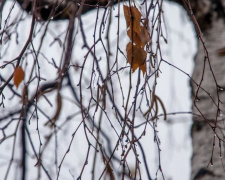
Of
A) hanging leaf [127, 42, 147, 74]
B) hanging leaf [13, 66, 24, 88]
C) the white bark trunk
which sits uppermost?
the white bark trunk

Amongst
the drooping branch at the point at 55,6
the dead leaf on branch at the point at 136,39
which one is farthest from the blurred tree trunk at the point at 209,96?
the dead leaf on branch at the point at 136,39

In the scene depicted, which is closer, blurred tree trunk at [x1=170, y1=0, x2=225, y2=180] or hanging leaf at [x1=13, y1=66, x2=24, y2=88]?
hanging leaf at [x1=13, y1=66, x2=24, y2=88]

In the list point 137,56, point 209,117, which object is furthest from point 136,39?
point 209,117

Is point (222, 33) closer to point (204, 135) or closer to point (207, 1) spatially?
point (207, 1)

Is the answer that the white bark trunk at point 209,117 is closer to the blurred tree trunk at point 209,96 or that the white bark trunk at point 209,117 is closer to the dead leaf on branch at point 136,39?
the blurred tree trunk at point 209,96

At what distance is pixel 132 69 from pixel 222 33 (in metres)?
0.92

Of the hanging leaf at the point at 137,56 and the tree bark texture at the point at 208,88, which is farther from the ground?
the tree bark texture at the point at 208,88

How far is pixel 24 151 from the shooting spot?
152 cm

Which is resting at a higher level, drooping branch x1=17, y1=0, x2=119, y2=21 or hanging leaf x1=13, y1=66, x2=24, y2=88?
drooping branch x1=17, y1=0, x2=119, y2=21

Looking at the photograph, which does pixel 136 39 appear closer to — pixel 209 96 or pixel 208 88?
pixel 209 96

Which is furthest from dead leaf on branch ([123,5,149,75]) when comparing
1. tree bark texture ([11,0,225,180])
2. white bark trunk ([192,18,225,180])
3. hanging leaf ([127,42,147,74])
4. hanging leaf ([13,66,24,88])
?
white bark trunk ([192,18,225,180])

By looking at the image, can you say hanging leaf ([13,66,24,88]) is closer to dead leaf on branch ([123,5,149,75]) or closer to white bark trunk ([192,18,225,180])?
dead leaf on branch ([123,5,149,75])

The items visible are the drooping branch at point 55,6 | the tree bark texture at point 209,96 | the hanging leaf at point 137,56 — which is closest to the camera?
the hanging leaf at point 137,56

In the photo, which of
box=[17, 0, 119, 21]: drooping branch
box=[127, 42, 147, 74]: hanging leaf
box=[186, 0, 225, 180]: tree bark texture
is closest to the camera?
box=[127, 42, 147, 74]: hanging leaf
